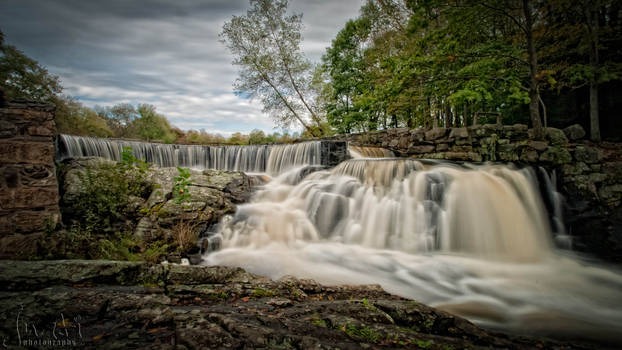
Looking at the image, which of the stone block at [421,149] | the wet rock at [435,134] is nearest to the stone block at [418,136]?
the wet rock at [435,134]

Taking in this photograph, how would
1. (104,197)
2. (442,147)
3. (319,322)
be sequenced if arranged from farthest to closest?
(442,147) → (104,197) → (319,322)

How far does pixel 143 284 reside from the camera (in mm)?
2520

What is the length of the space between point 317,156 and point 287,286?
7.59 m

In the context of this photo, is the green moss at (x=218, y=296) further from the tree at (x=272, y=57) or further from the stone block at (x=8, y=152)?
the tree at (x=272, y=57)

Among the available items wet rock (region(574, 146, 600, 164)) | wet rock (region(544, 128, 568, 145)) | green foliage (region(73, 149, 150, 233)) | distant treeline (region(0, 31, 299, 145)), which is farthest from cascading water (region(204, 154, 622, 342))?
distant treeline (region(0, 31, 299, 145))

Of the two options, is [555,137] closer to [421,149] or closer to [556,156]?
[556,156]

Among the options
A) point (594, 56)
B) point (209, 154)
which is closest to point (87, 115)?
point (209, 154)

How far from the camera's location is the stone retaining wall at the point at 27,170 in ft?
11.1

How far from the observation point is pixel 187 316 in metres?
1.72

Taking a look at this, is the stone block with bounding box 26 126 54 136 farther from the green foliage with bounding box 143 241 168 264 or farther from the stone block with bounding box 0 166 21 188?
the green foliage with bounding box 143 241 168 264

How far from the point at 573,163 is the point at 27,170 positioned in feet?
39.6

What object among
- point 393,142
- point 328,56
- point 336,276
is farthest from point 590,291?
point 328,56

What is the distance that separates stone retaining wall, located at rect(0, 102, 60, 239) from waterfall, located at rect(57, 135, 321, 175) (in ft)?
23.4

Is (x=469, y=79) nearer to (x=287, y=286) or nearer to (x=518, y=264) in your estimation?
(x=518, y=264)
